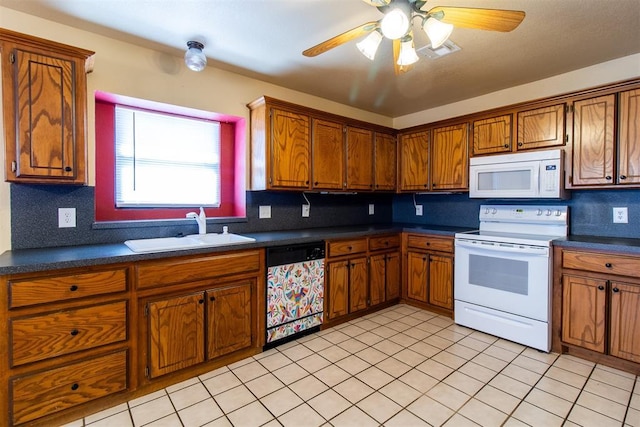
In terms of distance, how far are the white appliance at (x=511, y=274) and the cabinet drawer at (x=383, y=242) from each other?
662 millimetres

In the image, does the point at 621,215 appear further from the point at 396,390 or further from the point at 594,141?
the point at 396,390

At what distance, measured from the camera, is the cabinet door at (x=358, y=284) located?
3053 mm

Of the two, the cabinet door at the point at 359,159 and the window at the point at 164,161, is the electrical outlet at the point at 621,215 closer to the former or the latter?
the cabinet door at the point at 359,159

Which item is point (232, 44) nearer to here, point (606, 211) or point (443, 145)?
point (443, 145)

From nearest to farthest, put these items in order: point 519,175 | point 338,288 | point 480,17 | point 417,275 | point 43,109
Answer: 1. point 480,17
2. point 43,109
3. point 519,175
4. point 338,288
5. point 417,275

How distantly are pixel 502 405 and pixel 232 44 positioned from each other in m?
2.94

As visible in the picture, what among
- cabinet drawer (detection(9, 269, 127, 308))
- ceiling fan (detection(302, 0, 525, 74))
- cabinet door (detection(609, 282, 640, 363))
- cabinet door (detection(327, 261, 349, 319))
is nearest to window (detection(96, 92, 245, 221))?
cabinet drawer (detection(9, 269, 127, 308))

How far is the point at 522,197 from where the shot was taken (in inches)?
109

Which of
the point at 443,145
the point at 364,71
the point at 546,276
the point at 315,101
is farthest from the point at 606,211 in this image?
the point at 315,101

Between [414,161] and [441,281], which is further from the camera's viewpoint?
[414,161]

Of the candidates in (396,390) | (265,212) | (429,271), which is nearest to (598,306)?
(429,271)

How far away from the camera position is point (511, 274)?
2.61m

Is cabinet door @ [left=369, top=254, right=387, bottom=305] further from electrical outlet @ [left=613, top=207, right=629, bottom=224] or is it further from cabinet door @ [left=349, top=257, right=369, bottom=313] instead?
electrical outlet @ [left=613, top=207, right=629, bottom=224]

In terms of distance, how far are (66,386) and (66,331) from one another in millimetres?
295
